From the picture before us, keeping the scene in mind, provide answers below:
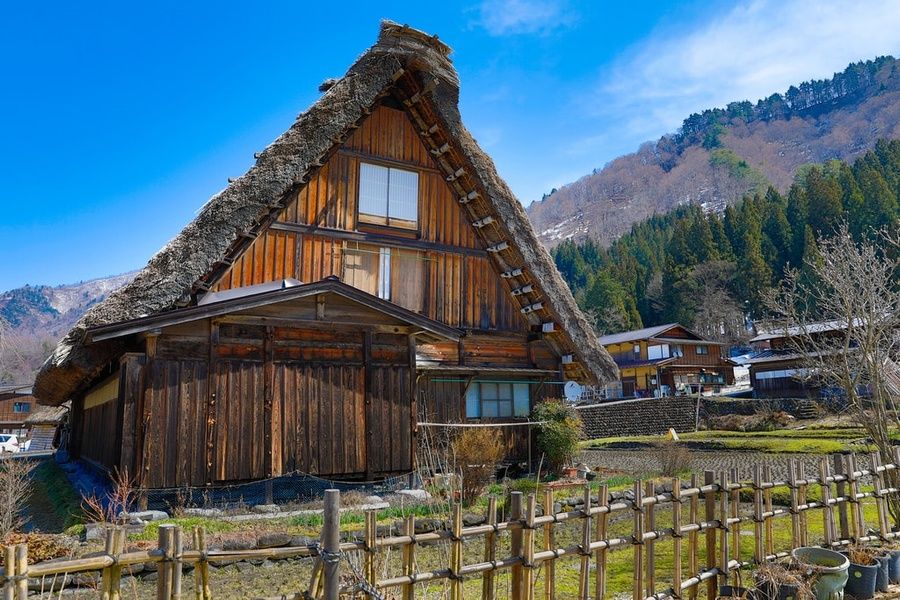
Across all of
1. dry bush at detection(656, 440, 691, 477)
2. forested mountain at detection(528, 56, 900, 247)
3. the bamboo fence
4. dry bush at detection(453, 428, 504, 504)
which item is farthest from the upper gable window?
forested mountain at detection(528, 56, 900, 247)

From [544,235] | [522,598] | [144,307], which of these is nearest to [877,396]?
[522,598]

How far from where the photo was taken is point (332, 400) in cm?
1025

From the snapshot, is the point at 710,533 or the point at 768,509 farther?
the point at 768,509

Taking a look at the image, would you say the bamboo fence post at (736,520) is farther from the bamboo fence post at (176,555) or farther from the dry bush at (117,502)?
the dry bush at (117,502)

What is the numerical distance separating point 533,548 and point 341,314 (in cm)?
653

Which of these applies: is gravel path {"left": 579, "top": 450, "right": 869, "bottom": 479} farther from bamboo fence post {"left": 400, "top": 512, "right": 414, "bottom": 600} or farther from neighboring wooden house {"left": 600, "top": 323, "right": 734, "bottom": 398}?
neighboring wooden house {"left": 600, "top": 323, "right": 734, "bottom": 398}

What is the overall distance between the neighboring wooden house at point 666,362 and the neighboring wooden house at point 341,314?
33.5 m

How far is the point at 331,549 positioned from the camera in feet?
12.1

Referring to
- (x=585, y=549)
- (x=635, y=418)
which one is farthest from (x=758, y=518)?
(x=635, y=418)

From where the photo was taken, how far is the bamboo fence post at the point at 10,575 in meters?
2.96

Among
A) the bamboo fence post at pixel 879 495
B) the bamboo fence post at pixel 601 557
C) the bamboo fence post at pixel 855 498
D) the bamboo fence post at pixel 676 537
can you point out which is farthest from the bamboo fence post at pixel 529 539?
the bamboo fence post at pixel 879 495

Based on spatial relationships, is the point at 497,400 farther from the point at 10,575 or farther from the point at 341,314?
the point at 10,575

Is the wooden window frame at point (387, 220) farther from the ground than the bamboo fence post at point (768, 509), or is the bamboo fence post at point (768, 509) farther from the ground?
the wooden window frame at point (387, 220)

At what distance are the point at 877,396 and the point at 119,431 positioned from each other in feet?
34.5
